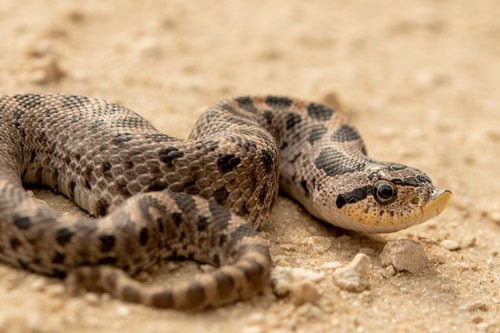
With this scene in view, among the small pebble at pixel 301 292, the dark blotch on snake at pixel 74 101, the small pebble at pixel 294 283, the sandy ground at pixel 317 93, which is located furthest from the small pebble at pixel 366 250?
Answer: the dark blotch on snake at pixel 74 101

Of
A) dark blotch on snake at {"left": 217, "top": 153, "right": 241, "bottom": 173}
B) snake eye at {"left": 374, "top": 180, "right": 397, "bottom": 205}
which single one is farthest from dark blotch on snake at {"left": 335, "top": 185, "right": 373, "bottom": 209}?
dark blotch on snake at {"left": 217, "top": 153, "right": 241, "bottom": 173}

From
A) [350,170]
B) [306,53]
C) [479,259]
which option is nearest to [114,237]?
[350,170]

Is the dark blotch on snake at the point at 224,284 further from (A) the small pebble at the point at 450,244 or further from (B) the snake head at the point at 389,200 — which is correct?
(A) the small pebble at the point at 450,244

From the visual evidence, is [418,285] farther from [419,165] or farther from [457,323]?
[419,165]

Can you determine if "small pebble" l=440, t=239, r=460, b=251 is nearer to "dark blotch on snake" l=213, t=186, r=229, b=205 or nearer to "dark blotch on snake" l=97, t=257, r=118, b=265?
"dark blotch on snake" l=213, t=186, r=229, b=205

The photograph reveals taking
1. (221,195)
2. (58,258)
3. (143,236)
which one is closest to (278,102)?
(221,195)

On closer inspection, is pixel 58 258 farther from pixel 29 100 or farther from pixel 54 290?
pixel 29 100
